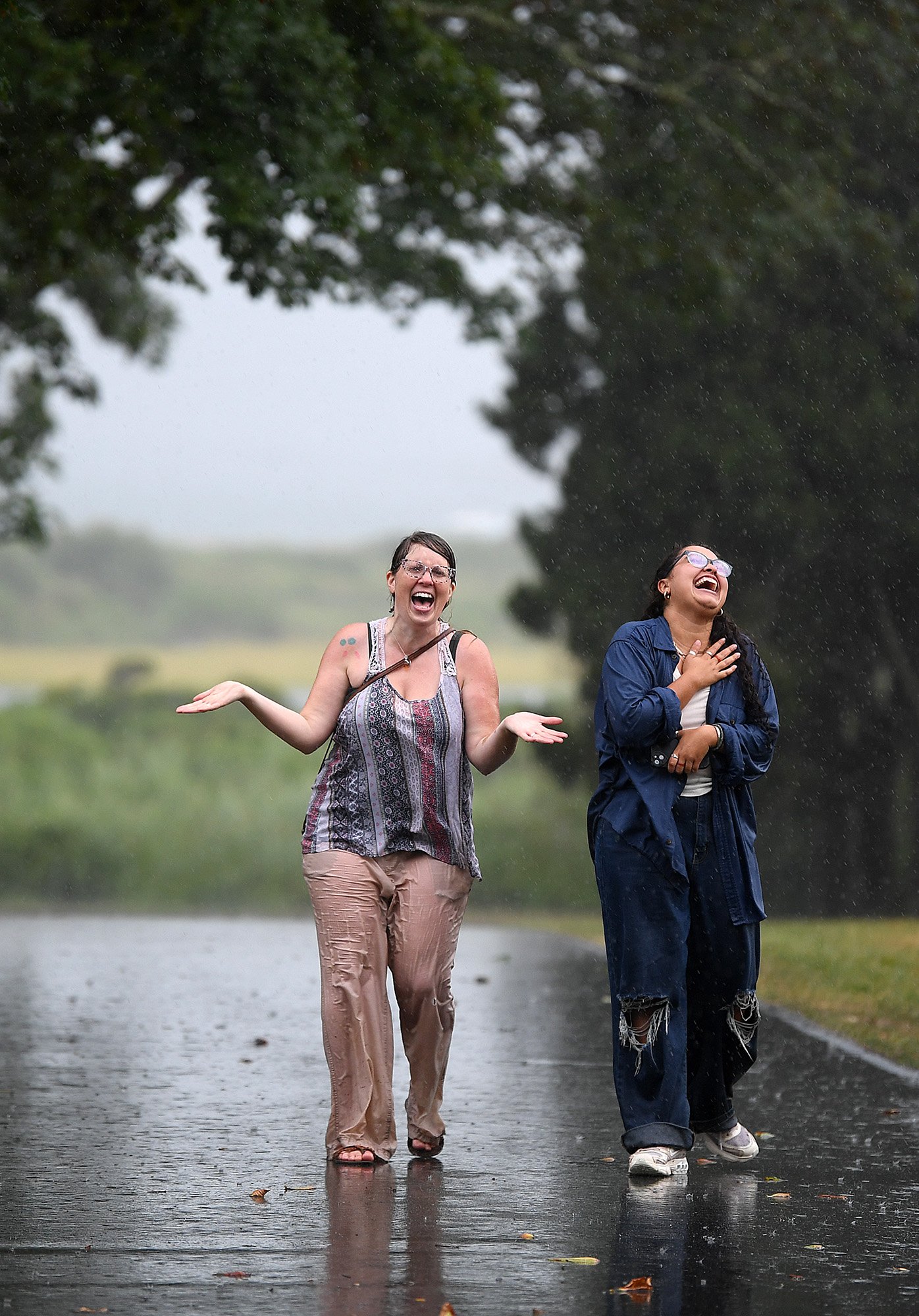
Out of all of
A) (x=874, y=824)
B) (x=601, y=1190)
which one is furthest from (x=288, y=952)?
(x=874, y=824)

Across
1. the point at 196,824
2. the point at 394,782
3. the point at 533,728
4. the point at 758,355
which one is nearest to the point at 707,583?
the point at 533,728

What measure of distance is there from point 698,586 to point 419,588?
92 centimetres

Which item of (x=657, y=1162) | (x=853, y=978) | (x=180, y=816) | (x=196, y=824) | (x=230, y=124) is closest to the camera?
(x=657, y=1162)

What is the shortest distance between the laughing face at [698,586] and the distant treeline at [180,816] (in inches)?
839

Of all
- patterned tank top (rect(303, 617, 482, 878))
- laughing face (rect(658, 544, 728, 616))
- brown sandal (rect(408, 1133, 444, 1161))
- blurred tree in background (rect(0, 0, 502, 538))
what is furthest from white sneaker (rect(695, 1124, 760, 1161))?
blurred tree in background (rect(0, 0, 502, 538))

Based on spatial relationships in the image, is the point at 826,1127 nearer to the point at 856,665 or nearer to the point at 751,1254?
the point at 751,1254

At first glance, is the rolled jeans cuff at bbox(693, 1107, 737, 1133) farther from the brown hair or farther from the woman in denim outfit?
the brown hair

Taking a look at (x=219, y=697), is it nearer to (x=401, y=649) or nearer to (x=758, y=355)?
(x=401, y=649)

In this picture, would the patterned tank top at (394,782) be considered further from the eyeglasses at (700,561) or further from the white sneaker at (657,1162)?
the white sneaker at (657,1162)

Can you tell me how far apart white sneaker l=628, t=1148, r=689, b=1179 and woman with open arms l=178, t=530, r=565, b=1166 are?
31.1 inches

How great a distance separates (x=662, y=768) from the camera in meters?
6.56

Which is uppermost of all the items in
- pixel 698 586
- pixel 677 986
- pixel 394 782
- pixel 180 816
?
pixel 180 816

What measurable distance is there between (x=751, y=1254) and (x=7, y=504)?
2284cm

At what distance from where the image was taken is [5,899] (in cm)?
3102
